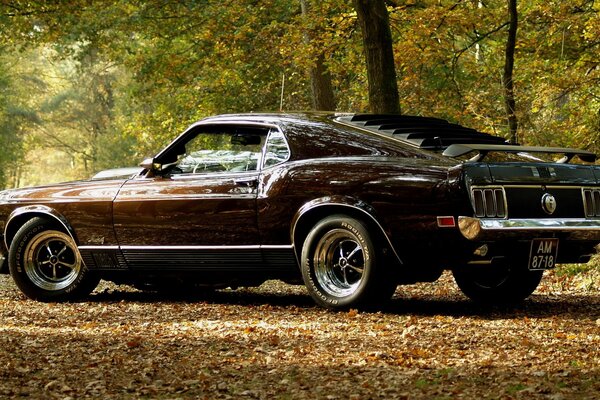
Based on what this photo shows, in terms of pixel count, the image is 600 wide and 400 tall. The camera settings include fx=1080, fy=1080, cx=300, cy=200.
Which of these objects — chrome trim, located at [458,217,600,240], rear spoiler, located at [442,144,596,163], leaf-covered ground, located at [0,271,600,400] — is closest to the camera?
leaf-covered ground, located at [0,271,600,400]

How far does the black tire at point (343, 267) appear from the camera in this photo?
7961mm

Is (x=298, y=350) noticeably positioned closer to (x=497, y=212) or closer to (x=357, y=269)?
(x=357, y=269)

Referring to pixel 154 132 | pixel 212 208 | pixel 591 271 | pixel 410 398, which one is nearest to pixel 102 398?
pixel 410 398

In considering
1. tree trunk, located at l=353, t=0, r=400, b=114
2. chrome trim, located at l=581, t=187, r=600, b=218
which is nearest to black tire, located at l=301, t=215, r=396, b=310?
chrome trim, located at l=581, t=187, r=600, b=218

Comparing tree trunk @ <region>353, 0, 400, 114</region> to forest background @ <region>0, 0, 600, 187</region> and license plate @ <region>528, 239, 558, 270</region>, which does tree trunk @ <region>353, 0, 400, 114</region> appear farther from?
license plate @ <region>528, 239, 558, 270</region>

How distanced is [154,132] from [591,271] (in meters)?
26.0

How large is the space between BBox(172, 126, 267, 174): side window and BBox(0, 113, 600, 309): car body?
1 centimetres

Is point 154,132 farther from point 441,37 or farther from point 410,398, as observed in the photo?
point 410,398

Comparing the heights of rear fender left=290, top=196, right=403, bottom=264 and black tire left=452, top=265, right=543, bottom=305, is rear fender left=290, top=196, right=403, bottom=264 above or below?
above

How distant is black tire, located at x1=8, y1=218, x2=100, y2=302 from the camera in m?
9.80

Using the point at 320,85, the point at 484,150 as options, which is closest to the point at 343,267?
the point at 484,150

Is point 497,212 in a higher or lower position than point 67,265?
higher

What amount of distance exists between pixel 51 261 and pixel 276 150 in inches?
101

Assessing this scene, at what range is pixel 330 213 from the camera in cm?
829
